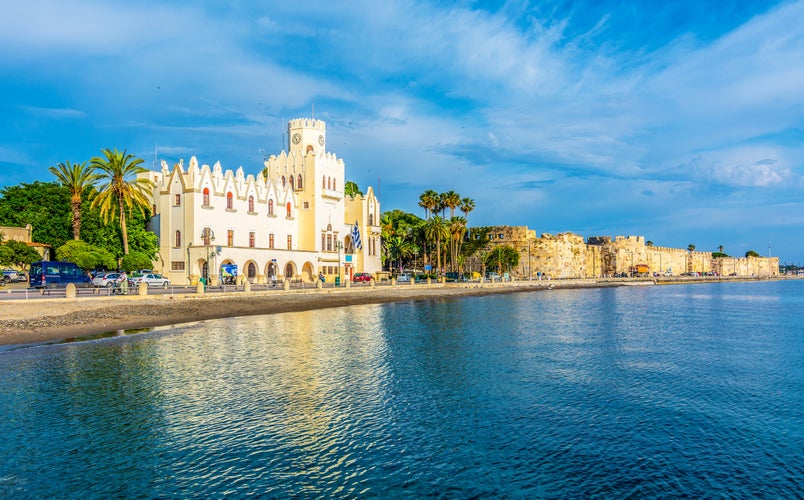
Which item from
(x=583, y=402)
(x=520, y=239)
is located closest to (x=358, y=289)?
(x=583, y=402)

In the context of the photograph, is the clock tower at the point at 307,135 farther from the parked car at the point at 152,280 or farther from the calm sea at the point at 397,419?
the calm sea at the point at 397,419

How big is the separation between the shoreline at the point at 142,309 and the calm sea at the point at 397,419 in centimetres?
368

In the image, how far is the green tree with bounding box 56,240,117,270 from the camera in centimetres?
4697

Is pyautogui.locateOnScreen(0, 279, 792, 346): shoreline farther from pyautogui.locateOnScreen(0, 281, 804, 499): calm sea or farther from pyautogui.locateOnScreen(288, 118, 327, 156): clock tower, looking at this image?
pyautogui.locateOnScreen(288, 118, 327, 156): clock tower

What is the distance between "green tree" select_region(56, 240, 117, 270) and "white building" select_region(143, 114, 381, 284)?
293 inches

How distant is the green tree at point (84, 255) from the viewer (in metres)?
47.0

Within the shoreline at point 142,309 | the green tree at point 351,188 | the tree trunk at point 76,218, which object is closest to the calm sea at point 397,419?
the shoreline at point 142,309

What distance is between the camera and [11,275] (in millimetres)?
48469

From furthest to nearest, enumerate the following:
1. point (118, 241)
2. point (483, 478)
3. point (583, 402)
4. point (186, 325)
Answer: point (118, 241) < point (186, 325) < point (583, 402) < point (483, 478)

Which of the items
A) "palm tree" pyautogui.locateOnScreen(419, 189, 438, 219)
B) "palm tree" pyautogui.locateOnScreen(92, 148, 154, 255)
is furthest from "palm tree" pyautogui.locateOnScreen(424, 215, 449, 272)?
"palm tree" pyautogui.locateOnScreen(92, 148, 154, 255)

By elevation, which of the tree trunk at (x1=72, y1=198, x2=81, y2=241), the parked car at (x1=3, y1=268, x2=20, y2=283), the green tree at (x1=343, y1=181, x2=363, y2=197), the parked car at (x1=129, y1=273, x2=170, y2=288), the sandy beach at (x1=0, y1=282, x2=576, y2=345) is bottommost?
the sandy beach at (x1=0, y1=282, x2=576, y2=345)

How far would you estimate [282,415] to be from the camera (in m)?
14.1

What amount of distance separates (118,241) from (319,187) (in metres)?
23.7

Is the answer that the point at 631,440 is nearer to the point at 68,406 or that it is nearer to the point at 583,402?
the point at 583,402
